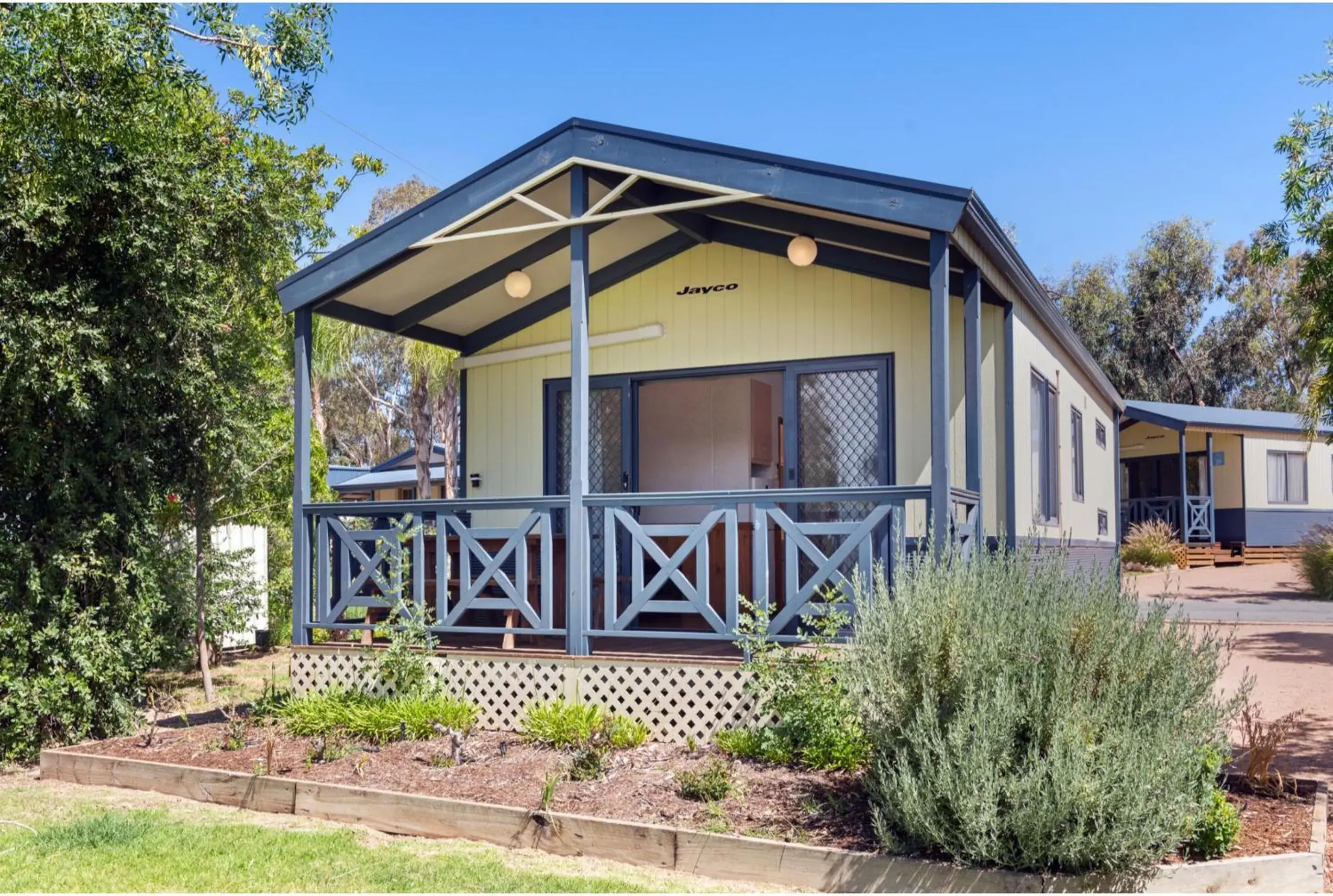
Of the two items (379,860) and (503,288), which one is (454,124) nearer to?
(503,288)

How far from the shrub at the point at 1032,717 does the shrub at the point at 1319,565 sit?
13356mm

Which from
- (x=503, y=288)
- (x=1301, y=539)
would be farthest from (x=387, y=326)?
(x=1301, y=539)

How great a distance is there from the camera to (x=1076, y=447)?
39.0 ft

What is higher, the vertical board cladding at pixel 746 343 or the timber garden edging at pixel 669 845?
the vertical board cladding at pixel 746 343

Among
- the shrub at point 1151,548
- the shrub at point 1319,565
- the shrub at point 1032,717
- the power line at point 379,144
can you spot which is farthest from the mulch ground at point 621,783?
the shrub at point 1151,548

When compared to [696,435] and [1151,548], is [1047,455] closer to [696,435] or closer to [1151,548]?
[696,435]

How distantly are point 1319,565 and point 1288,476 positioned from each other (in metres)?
8.39

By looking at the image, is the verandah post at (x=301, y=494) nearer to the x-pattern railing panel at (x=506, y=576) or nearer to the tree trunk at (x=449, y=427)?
the x-pattern railing panel at (x=506, y=576)

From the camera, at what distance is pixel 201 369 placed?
25.7ft

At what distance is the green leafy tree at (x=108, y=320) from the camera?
6.82m

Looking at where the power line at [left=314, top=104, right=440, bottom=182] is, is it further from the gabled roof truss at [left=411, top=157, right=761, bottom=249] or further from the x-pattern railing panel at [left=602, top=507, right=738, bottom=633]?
the x-pattern railing panel at [left=602, top=507, right=738, bottom=633]

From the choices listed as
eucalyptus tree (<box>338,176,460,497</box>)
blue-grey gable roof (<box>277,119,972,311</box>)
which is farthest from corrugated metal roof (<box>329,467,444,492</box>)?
blue-grey gable roof (<box>277,119,972,311</box>)

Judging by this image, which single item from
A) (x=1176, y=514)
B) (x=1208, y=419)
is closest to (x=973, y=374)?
(x=1208, y=419)

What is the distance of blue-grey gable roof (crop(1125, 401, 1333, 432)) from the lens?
73.6 feet
